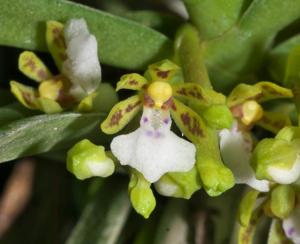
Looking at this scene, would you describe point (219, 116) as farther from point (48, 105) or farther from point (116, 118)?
point (48, 105)

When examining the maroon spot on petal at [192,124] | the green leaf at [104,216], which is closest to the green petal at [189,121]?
the maroon spot on petal at [192,124]

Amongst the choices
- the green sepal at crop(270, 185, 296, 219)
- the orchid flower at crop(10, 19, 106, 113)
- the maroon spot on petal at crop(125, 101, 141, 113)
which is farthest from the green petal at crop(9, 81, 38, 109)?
the green sepal at crop(270, 185, 296, 219)

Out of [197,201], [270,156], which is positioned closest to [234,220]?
[197,201]

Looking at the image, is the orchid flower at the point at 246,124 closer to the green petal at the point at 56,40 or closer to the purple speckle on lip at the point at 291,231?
the purple speckle on lip at the point at 291,231

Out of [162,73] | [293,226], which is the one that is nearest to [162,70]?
[162,73]

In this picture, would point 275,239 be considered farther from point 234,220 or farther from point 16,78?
point 16,78

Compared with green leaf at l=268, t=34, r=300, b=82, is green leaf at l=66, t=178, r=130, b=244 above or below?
below

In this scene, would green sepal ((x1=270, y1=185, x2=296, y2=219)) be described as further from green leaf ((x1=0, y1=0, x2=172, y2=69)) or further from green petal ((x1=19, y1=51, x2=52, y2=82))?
green petal ((x1=19, y1=51, x2=52, y2=82))
